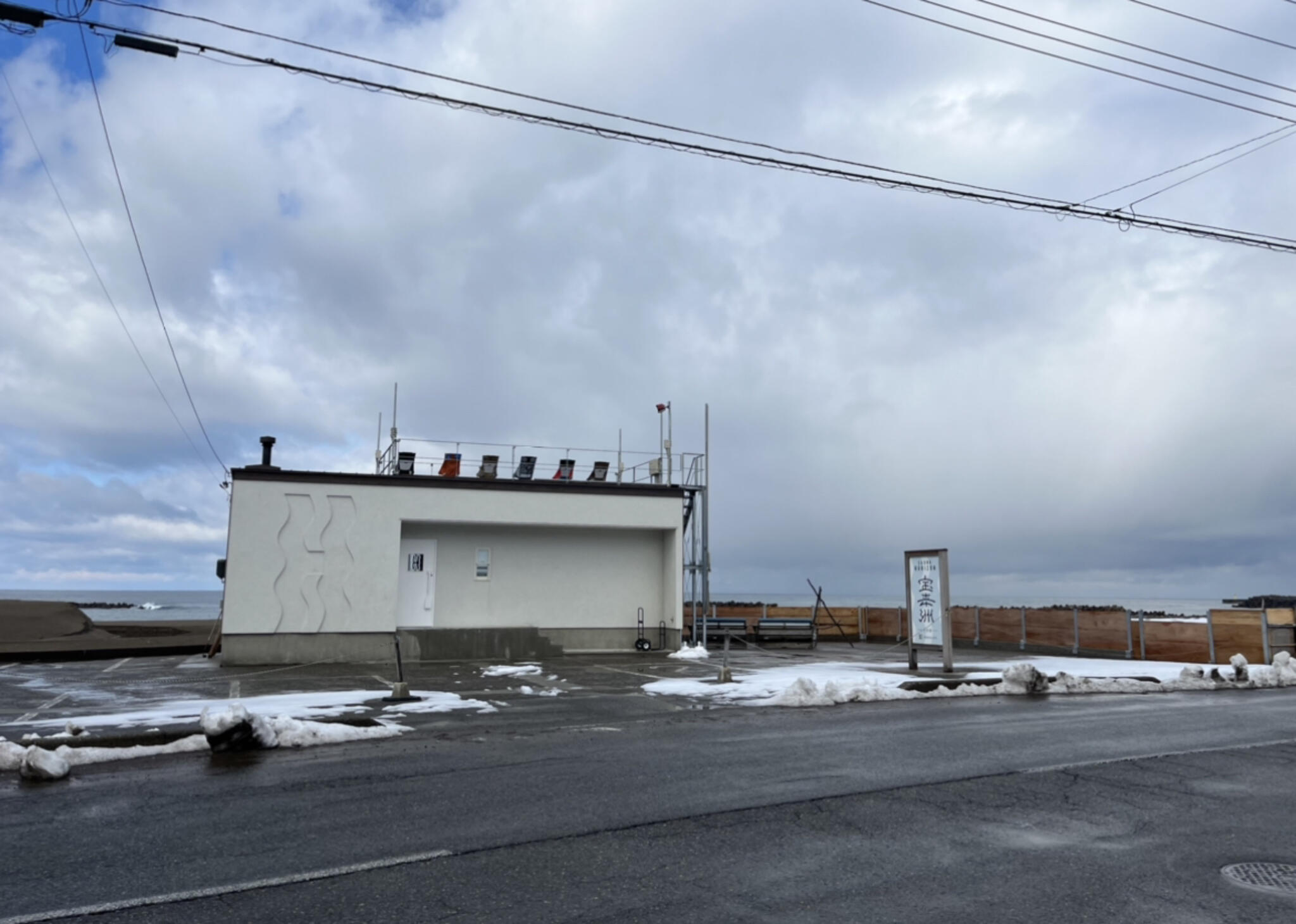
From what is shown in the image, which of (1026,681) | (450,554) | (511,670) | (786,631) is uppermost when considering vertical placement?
(450,554)

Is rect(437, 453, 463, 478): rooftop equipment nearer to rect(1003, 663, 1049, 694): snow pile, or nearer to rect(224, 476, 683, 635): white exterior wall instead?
rect(224, 476, 683, 635): white exterior wall

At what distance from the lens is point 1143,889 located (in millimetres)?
5102

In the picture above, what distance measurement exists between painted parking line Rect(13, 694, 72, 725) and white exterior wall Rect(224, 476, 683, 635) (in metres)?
5.91

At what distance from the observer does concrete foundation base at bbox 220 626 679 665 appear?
2077 centimetres

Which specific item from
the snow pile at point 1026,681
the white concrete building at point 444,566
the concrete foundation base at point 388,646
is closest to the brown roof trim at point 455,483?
the white concrete building at point 444,566

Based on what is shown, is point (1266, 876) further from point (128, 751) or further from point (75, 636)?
point (75, 636)

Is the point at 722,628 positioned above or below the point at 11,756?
above

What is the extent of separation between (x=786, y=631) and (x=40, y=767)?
23.1 meters

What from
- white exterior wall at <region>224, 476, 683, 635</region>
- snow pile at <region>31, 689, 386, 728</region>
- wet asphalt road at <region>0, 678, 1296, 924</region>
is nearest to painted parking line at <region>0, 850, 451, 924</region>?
wet asphalt road at <region>0, 678, 1296, 924</region>

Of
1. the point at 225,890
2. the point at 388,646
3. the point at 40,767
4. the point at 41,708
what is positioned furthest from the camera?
the point at 388,646

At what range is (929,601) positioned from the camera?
63.4ft

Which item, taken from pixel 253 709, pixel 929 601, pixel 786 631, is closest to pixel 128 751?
pixel 253 709

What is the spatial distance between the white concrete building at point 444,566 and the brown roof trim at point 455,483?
0.03 meters

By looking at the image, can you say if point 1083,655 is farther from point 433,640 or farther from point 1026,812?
point 1026,812
